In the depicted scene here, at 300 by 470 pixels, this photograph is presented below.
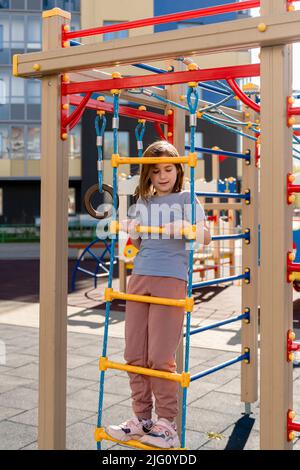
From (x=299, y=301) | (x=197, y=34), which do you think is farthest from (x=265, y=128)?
(x=299, y=301)

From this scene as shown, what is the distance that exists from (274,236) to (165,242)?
60cm

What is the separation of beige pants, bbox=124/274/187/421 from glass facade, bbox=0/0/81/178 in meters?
22.3

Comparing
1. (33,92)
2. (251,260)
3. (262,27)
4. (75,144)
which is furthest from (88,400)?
(33,92)

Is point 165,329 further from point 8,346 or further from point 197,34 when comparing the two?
point 8,346

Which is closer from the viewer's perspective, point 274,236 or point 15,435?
point 274,236

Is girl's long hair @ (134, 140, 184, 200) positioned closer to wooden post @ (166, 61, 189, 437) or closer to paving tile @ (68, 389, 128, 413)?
wooden post @ (166, 61, 189, 437)

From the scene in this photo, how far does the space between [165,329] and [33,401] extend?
194cm

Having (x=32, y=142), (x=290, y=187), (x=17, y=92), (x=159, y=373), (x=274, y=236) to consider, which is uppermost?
(x=17, y=92)

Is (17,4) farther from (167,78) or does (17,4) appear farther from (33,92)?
(167,78)

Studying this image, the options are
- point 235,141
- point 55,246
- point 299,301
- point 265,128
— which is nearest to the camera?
point 265,128

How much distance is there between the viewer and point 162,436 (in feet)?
9.11

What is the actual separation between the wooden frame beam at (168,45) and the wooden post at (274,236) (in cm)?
8

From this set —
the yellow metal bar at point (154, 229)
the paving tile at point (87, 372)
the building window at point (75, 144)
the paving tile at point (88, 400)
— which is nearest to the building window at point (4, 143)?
the building window at point (75, 144)
